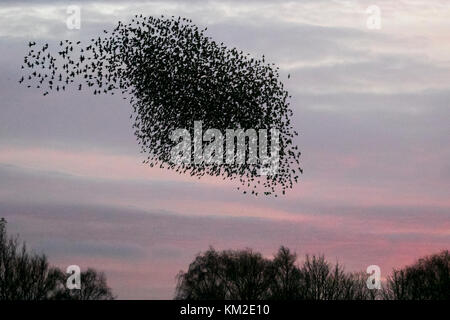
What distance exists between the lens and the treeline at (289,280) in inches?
4301

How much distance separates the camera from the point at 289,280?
118 meters

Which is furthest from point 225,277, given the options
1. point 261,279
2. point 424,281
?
point 424,281

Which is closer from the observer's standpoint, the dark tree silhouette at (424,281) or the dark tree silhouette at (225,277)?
the dark tree silhouette at (424,281)

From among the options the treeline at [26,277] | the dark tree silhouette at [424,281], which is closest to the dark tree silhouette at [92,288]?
the treeline at [26,277]

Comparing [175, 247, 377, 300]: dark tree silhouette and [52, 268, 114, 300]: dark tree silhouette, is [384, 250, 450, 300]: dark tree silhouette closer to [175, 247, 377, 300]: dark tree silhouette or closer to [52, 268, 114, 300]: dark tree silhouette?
[175, 247, 377, 300]: dark tree silhouette

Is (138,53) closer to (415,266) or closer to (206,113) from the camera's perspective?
(206,113)

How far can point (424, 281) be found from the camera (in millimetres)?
114562

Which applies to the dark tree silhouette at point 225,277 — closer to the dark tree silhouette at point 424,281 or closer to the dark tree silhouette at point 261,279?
the dark tree silhouette at point 261,279

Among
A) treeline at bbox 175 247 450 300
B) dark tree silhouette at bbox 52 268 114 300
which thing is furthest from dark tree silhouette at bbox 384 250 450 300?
dark tree silhouette at bbox 52 268 114 300

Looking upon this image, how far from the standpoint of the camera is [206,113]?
4925 cm

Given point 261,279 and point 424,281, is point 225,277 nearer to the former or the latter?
point 261,279

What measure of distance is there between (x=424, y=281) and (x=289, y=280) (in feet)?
62.4
